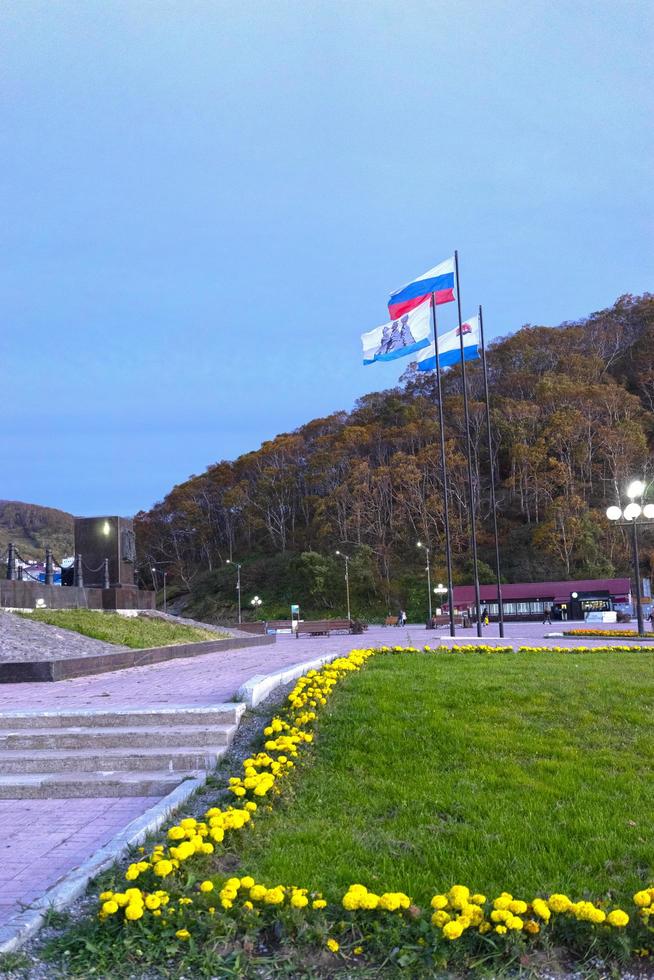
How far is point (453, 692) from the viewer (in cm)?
717

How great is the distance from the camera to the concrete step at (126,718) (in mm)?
6962

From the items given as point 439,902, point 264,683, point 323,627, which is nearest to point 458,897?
point 439,902

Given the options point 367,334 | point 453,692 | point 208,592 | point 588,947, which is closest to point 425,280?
point 367,334

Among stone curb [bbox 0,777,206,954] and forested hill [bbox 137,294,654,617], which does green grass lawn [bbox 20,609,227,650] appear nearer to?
stone curb [bbox 0,777,206,954]

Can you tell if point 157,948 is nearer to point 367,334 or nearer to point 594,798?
point 594,798

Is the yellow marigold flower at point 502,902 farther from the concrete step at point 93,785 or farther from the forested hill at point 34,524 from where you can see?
the forested hill at point 34,524

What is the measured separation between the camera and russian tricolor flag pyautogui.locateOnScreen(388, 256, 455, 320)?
20.1 m

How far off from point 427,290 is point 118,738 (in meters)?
16.3

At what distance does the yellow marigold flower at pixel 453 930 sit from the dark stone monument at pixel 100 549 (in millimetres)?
21122

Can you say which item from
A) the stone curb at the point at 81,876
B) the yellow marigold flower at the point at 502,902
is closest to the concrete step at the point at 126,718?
the stone curb at the point at 81,876

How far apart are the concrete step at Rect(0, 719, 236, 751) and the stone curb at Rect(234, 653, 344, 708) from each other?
2.50ft

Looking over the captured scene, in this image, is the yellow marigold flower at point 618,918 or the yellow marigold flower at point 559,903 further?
the yellow marigold flower at point 559,903

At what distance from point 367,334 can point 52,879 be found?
17.5 m

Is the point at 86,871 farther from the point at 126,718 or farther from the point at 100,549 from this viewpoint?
the point at 100,549
